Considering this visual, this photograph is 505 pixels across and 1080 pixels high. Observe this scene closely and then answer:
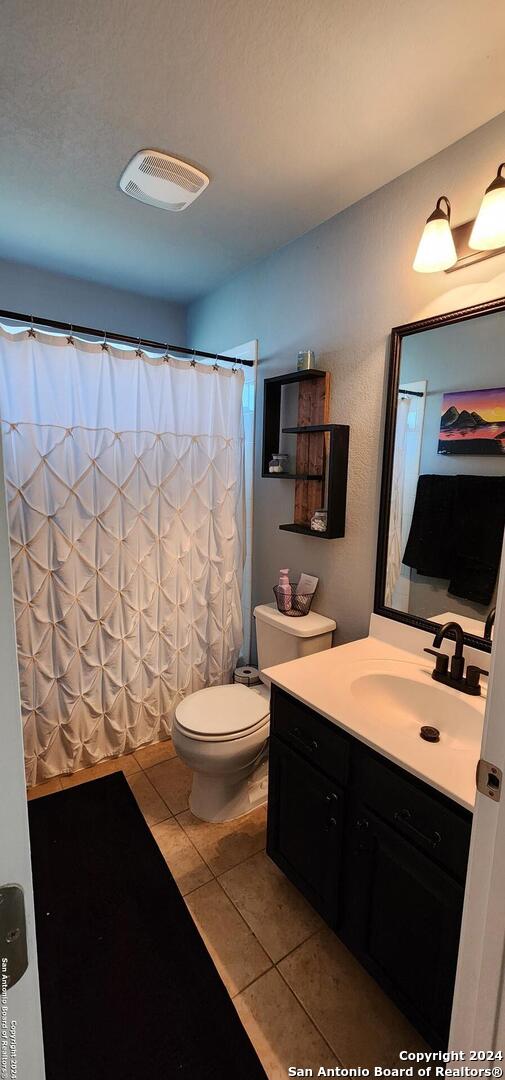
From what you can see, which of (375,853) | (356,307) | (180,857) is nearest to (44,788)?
(180,857)

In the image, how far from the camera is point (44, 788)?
200 cm

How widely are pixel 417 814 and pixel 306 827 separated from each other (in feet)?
1.55

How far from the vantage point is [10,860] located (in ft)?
1.51

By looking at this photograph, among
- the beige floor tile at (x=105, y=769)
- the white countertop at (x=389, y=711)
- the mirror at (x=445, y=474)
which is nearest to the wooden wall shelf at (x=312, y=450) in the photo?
the mirror at (x=445, y=474)

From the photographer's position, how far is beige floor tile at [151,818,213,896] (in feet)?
5.14

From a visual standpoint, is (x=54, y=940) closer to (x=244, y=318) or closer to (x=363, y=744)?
(x=363, y=744)

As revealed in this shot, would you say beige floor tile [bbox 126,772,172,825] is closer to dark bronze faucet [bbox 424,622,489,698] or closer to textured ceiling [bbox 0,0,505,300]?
dark bronze faucet [bbox 424,622,489,698]

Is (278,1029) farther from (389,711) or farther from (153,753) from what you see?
(153,753)

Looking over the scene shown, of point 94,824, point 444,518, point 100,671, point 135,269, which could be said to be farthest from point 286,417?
point 94,824

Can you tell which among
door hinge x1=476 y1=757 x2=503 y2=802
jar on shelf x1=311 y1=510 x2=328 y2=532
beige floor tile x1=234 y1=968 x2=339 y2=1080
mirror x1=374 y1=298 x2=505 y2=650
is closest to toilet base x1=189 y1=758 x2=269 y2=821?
beige floor tile x1=234 y1=968 x2=339 y2=1080

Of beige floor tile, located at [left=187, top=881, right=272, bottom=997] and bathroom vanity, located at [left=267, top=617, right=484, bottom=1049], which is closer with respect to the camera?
bathroom vanity, located at [left=267, top=617, right=484, bottom=1049]

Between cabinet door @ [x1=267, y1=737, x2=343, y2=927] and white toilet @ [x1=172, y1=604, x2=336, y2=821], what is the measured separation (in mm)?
254

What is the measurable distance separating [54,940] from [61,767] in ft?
2.55

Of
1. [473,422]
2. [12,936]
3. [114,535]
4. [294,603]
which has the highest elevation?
[473,422]
